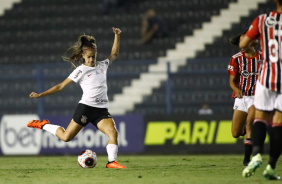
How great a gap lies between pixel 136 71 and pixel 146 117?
5.10 ft

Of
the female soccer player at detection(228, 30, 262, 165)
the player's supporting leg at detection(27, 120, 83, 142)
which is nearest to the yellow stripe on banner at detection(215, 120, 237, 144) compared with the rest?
the female soccer player at detection(228, 30, 262, 165)

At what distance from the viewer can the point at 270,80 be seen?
7.86 m

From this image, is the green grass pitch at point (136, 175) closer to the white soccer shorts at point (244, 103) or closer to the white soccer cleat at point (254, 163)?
the white soccer cleat at point (254, 163)

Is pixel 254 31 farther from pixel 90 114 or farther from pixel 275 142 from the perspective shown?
pixel 90 114

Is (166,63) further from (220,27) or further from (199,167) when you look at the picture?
(199,167)

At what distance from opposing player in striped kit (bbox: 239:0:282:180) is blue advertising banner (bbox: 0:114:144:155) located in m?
8.42

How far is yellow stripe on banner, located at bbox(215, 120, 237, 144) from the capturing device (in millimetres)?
15867

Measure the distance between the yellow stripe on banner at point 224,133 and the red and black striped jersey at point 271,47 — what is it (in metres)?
8.03

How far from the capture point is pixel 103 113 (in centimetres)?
1059

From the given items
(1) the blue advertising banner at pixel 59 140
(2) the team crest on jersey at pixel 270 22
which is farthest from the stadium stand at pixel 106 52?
(2) the team crest on jersey at pixel 270 22

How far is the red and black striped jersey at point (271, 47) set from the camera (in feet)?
25.6

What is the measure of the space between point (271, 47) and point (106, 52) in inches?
544

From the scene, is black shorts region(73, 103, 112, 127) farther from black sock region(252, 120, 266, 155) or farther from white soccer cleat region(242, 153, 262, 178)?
white soccer cleat region(242, 153, 262, 178)

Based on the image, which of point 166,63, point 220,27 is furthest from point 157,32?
point 166,63
